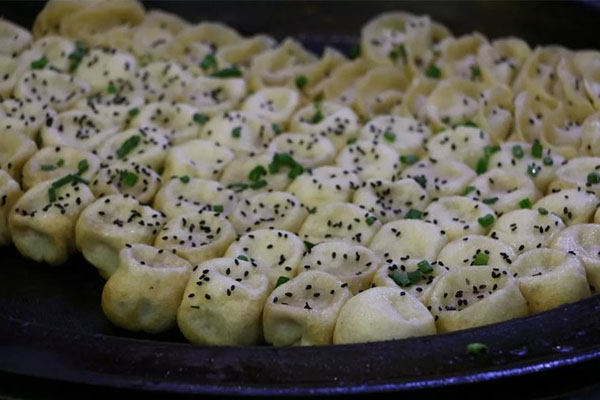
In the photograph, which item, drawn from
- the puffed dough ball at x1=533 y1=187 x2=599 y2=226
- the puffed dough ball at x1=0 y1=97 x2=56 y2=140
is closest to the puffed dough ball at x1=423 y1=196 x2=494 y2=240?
the puffed dough ball at x1=533 y1=187 x2=599 y2=226

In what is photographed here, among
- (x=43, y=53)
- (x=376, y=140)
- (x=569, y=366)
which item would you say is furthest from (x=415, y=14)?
(x=569, y=366)

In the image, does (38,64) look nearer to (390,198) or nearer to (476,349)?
(390,198)

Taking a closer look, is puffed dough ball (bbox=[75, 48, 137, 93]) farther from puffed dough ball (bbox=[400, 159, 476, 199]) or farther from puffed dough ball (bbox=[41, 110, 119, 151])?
puffed dough ball (bbox=[400, 159, 476, 199])

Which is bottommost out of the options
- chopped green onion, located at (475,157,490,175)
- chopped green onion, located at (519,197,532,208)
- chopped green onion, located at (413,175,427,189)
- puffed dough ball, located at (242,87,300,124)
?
puffed dough ball, located at (242,87,300,124)

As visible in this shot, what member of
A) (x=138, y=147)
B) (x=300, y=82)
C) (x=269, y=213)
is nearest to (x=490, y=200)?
(x=269, y=213)

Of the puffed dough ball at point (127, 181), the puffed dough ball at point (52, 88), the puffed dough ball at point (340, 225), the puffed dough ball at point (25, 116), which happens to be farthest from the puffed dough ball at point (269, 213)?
the puffed dough ball at point (52, 88)
